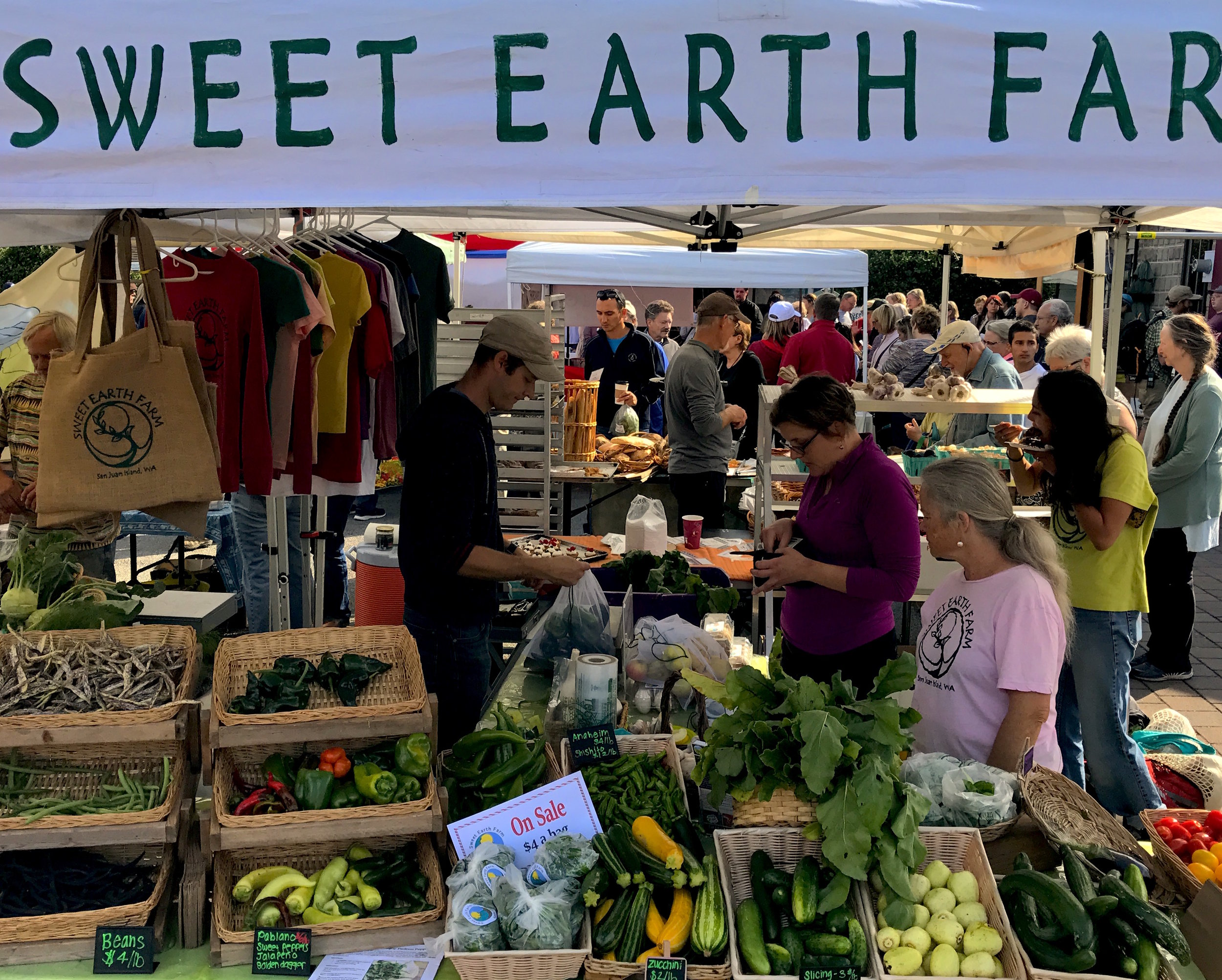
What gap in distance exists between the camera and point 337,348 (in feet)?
16.0

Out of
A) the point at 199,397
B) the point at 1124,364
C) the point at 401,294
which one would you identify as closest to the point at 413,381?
the point at 401,294

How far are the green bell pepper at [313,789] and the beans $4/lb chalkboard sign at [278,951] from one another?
280 millimetres

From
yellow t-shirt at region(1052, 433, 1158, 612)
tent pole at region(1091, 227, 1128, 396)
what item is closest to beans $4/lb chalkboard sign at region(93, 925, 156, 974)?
yellow t-shirt at region(1052, 433, 1158, 612)

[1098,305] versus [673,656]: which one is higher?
[1098,305]

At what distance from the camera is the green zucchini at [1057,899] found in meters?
2.07

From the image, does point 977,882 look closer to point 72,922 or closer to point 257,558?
point 72,922

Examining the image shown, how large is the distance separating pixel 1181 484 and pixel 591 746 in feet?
16.8

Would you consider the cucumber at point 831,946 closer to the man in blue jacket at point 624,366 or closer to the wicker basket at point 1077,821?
the wicker basket at point 1077,821

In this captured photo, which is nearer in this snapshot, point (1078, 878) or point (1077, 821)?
point (1078, 878)

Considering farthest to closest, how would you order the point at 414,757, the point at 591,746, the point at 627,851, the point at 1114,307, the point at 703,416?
the point at 703,416 → the point at 1114,307 → the point at 591,746 → the point at 414,757 → the point at 627,851

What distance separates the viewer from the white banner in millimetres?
1806

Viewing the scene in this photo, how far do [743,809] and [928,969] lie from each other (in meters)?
0.49

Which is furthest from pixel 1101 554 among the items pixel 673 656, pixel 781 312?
pixel 781 312

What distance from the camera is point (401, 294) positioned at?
17.6ft
